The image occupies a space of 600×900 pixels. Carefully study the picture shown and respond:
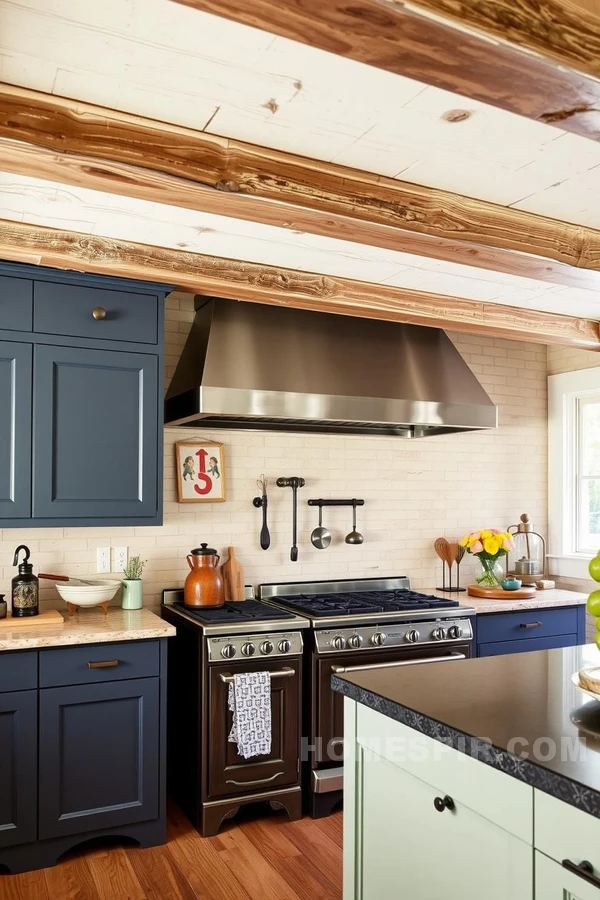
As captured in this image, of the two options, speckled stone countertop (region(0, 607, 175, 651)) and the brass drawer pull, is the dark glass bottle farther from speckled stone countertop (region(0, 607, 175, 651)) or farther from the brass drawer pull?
the brass drawer pull

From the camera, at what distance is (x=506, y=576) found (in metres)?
5.20

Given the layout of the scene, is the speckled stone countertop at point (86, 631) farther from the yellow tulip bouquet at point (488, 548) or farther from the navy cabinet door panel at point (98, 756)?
the yellow tulip bouquet at point (488, 548)

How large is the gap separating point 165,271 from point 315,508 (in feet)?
5.90

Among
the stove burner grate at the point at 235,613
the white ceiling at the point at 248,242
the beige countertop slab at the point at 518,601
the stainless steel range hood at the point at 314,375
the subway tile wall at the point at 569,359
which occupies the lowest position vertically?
the beige countertop slab at the point at 518,601

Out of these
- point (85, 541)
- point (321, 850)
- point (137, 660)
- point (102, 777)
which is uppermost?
point (85, 541)

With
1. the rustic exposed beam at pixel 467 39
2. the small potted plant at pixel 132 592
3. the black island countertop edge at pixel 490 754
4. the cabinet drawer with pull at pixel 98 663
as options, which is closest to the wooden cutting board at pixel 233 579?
the small potted plant at pixel 132 592

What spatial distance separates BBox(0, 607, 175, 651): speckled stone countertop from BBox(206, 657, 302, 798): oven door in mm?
372

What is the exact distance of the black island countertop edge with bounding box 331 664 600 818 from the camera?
4.46 feet

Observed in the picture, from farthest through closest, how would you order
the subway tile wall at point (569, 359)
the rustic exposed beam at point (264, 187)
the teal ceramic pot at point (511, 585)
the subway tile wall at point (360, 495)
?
the subway tile wall at point (569, 359)
the teal ceramic pot at point (511, 585)
the subway tile wall at point (360, 495)
the rustic exposed beam at point (264, 187)

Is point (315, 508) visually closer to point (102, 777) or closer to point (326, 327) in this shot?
point (326, 327)

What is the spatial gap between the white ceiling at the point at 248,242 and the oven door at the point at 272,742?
188 centimetres

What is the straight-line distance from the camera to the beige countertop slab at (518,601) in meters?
4.35

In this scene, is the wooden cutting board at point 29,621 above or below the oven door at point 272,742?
above

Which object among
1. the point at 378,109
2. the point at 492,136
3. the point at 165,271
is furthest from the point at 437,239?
the point at 165,271
